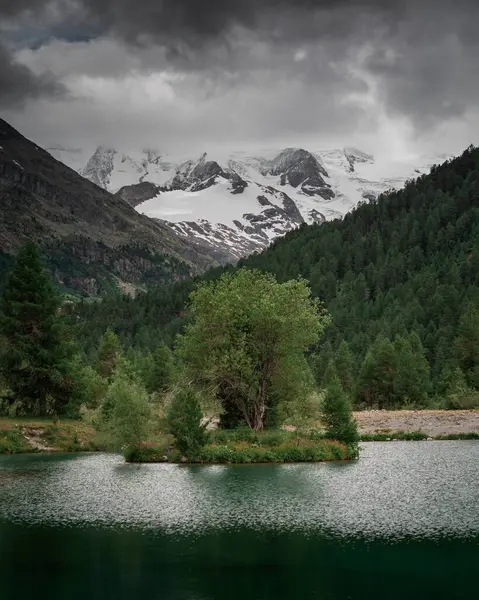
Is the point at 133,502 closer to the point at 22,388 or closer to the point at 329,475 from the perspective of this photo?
the point at 329,475

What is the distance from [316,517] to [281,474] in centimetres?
1652

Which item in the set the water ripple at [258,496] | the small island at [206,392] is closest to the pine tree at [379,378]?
the small island at [206,392]

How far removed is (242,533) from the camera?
35.5 meters

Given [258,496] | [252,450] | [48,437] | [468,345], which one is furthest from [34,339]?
[468,345]

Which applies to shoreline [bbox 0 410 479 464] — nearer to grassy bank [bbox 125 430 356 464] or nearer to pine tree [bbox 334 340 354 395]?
grassy bank [bbox 125 430 356 464]

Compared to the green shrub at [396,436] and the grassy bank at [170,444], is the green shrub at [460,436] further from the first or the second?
the green shrub at [396,436]

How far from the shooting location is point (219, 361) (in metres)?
72.1

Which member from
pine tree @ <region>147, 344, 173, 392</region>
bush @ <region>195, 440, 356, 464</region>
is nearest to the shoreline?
bush @ <region>195, 440, 356, 464</region>

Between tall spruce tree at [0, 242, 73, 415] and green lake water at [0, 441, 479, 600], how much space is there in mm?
22546

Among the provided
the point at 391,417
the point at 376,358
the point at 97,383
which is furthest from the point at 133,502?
the point at 376,358

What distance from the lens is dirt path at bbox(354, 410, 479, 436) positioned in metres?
86.7

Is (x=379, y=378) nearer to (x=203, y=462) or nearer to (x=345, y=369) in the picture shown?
(x=345, y=369)

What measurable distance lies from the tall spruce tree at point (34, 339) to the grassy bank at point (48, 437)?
3737 mm

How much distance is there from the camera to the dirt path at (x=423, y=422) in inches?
3412
